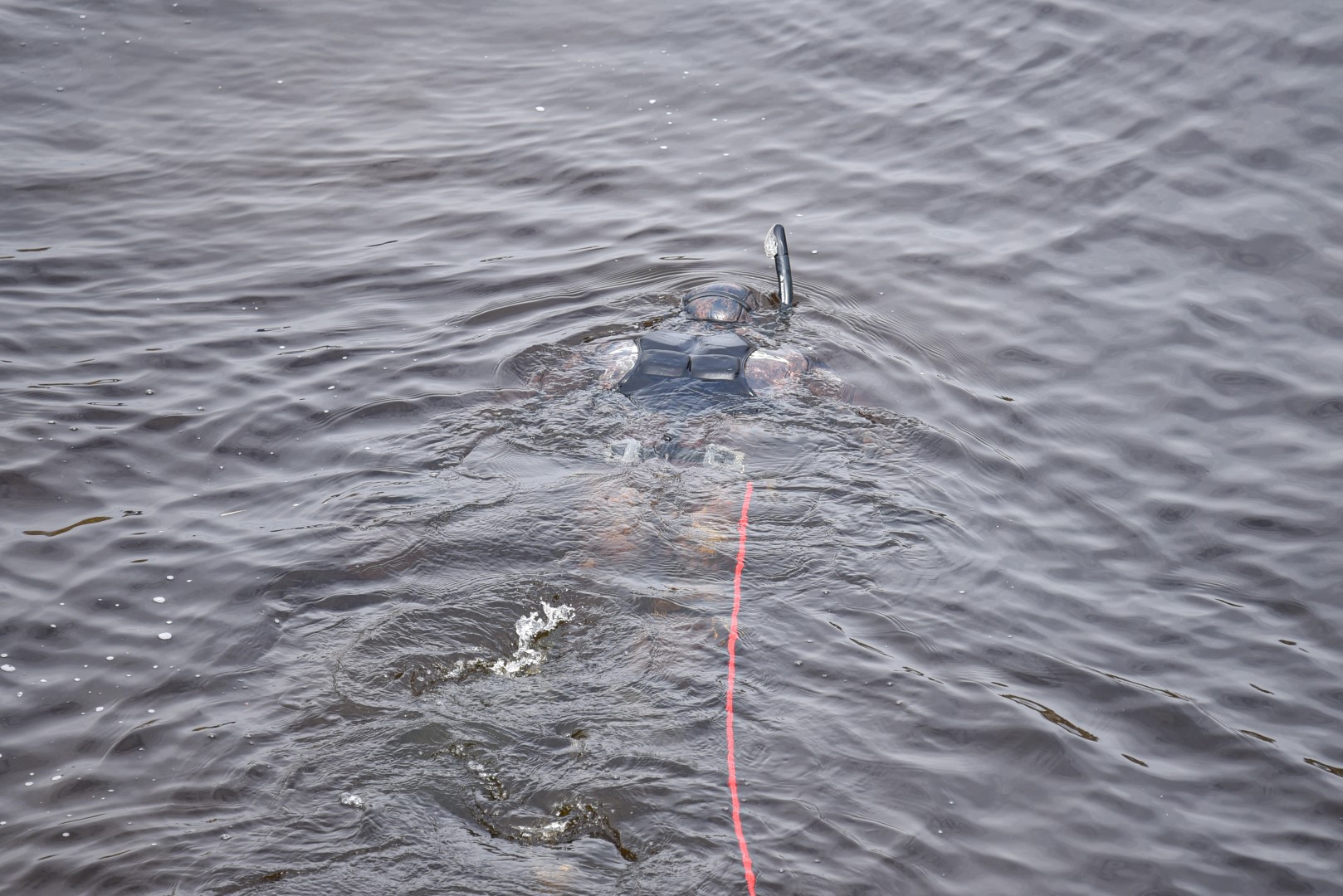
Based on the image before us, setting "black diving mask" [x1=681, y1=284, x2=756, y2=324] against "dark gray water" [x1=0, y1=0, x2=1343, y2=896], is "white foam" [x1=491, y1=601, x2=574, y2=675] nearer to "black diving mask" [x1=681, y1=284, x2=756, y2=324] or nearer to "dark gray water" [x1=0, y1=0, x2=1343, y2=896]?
"dark gray water" [x1=0, y1=0, x2=1343, y2=896]

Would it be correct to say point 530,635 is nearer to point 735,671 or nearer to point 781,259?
point 735,671

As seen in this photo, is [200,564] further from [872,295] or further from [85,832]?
[872,295]

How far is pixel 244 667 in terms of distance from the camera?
4754mm

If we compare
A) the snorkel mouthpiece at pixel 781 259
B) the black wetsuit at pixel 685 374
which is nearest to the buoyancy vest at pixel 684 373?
the black wetsuit at pixel 685 374

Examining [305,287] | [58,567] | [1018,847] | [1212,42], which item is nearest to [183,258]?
[305,287]

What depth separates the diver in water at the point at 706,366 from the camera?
6.04 metres

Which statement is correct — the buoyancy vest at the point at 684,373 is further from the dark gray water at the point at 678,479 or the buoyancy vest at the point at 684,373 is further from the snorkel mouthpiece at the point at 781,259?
the snorkel mouthpiece at the point at 781,259

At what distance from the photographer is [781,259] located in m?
7.30

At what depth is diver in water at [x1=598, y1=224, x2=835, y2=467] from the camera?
6043 millimetres

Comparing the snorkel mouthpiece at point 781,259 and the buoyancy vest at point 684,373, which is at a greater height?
the snorkel mouthpiece at point 781,259

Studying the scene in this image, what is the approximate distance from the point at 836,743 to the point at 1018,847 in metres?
0.74

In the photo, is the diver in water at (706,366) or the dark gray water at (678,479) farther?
the diver in water at (706,366)

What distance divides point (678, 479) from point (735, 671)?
1.33 meters

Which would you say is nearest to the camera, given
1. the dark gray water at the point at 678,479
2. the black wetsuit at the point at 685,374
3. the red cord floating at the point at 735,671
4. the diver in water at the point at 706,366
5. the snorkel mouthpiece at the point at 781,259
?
the red cord floating at the point at 735,671
